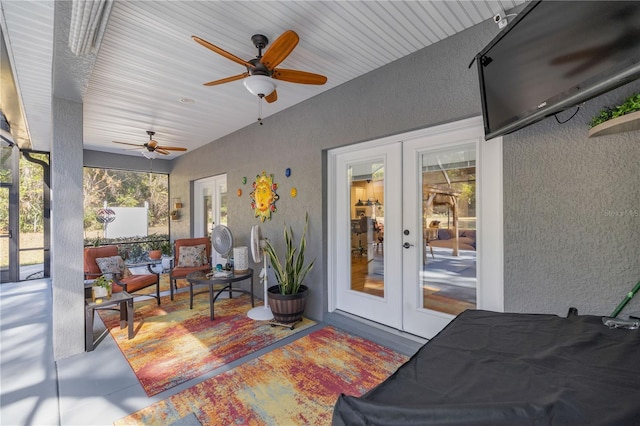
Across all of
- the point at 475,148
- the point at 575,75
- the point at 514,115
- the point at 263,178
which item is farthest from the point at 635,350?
the point at 263,178

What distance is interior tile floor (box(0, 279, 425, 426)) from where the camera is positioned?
2010 mm

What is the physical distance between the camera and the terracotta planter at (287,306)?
3.33 meters

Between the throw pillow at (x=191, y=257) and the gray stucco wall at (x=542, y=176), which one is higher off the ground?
the gray stucco wall at (x=542, y=176)

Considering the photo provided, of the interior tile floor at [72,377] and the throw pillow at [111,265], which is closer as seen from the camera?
the interior tile floor at [72,377]

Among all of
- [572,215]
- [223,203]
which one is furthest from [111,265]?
[572,215]

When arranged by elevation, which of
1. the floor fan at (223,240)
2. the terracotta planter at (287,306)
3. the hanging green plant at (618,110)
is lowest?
the terracotta planter at (287,306)

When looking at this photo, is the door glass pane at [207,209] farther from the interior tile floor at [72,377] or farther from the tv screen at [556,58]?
the tv screen at [556,58]

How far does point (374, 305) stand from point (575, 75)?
259 cm

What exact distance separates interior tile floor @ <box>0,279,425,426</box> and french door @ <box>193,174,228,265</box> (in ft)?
9.03

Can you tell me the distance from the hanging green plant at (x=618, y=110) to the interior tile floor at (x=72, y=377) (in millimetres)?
2158

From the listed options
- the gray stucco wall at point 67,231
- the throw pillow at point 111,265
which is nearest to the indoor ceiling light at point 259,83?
the gray stucco wall at point 67,231

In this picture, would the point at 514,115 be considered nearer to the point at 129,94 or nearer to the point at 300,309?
the point at 300,309

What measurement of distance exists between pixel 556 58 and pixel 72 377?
4043mm

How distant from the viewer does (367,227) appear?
337 centimetres
